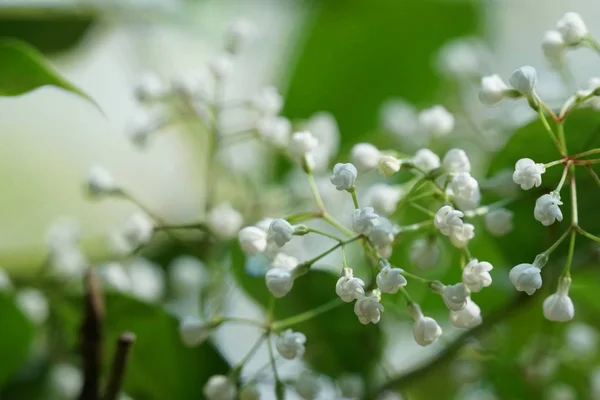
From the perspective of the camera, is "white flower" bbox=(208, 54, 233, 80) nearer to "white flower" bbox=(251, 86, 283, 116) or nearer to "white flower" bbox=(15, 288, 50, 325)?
"white flower" bbox=(251, 86, 283, 116)

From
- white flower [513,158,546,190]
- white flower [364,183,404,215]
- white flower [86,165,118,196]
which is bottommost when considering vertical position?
white flower [86,165,118,196]

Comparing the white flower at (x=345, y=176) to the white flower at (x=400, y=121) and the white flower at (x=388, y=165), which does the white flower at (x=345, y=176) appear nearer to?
the white flower at (x=388, y=165)

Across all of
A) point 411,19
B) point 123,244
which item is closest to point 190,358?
point 123,244

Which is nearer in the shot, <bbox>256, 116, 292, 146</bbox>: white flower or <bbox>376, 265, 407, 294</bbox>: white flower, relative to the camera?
<bbox>376, 265, 407, 294</bbox>: white flower

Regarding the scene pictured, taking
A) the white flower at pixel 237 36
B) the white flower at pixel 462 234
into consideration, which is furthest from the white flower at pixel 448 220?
the white flower at pixel 237 36

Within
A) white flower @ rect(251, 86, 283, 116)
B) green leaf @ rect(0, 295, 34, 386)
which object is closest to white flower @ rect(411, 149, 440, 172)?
white flower @ rect(251, 86, 283, 116)

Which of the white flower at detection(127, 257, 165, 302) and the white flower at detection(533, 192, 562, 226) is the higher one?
the white flower at detection(533, 192, 562, 226)

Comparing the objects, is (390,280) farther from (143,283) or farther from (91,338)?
(143,283)
